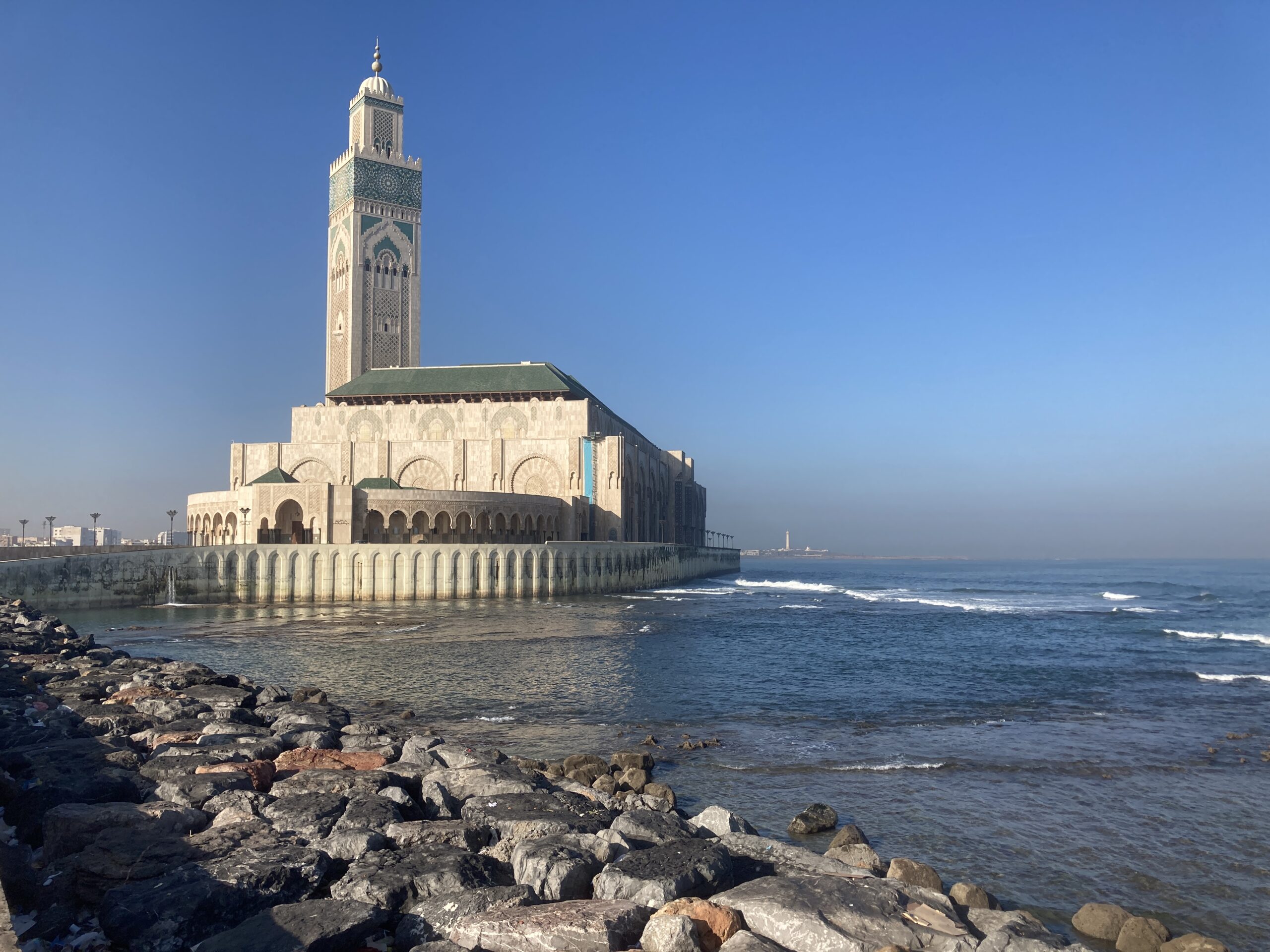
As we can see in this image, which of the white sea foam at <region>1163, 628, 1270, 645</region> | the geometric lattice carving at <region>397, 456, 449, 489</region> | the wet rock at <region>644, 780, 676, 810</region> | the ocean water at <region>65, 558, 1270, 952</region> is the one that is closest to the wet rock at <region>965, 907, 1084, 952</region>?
the ocean water at <region>65, 558, 1270, 952</region>

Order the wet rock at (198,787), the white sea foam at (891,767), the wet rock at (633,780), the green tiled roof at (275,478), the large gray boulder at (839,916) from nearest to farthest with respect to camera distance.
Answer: the large gray boulder at (839,916)
the wet rock at (198,787)
the wet rock at (633,780)
the white sea foam at (891,767)
the green tiled roof at (275,478)

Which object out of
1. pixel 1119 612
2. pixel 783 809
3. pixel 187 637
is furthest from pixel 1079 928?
pixel 1119 612

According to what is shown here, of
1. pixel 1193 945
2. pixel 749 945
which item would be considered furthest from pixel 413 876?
pixel 1193 945

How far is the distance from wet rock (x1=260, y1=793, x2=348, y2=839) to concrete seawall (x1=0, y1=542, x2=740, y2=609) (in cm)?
3608

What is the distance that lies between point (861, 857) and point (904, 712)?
10379 millimetres

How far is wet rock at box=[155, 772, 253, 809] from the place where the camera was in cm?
809

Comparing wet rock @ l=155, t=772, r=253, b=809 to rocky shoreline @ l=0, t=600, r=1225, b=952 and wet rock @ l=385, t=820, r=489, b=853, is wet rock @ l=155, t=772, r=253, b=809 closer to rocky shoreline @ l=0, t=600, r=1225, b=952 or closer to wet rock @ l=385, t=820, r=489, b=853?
rocky shoreline @ l=0, t=600, r=1225, b=952

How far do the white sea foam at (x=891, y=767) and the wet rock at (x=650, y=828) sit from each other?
5373mm

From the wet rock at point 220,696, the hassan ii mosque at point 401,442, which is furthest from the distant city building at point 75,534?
the wet rock at point 220,696

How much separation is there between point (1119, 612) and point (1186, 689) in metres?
33.4

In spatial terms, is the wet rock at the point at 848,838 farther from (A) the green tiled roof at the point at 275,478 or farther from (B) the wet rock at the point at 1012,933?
(A) the green tiled roof at the point at 275,478

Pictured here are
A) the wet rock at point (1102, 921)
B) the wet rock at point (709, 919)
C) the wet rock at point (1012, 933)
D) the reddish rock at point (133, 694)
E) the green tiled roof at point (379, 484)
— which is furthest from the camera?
the green tiled roof at point (379, 484)

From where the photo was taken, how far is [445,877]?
641 cm

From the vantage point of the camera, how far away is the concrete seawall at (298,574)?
39.1 meters
